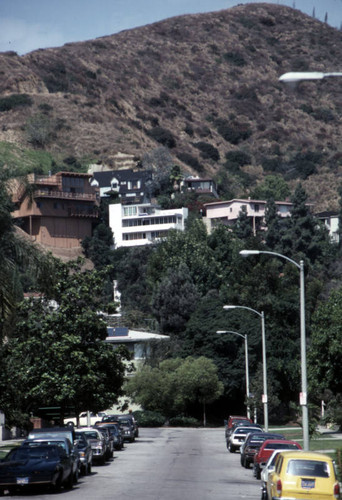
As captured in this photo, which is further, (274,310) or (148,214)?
(148,214)

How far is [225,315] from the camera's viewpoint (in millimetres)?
99812

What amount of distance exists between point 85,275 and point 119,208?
105022 mm

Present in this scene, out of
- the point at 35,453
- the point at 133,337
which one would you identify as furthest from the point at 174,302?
the point at 35,453

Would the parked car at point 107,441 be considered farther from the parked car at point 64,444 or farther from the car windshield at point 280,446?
the car windshield at point 280,446

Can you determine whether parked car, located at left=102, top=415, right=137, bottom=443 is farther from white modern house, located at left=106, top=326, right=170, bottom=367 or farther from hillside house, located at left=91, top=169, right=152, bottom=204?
hillside house, located at left=91, top=169, right=152, bottom=204

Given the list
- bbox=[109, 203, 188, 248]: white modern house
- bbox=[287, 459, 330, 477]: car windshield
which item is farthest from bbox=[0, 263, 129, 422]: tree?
bbox=[109, 203, 188, 248]: white modern house

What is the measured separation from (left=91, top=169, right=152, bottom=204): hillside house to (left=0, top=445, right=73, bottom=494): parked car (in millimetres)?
137897

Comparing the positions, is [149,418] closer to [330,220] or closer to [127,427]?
[127,427]

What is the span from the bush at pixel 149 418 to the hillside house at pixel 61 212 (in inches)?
2447

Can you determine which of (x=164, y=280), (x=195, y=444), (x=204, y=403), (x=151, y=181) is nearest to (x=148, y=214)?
(x=151, y=181)

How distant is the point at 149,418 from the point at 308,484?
2659 inches

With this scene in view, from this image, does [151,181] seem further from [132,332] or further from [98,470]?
[98,470]

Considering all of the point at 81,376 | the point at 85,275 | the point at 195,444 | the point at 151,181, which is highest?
the point at 151,181

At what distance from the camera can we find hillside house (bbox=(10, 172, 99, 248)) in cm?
15238
